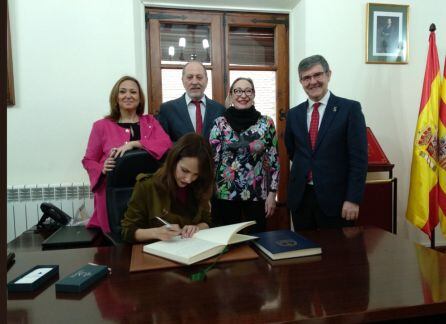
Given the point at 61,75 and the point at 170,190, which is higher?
the point at 61,75

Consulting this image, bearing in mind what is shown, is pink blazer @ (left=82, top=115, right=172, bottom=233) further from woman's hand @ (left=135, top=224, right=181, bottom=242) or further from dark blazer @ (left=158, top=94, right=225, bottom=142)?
woman's hand @ (left=135, top=224, right=181, bottom=242)

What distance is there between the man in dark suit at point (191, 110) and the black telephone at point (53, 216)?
38.9 inches

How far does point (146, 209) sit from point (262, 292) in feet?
2.28

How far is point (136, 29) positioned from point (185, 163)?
1.80 meters

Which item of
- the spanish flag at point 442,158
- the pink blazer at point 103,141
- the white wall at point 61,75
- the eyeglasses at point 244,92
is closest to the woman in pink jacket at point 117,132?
the pink blazer at point 103,141

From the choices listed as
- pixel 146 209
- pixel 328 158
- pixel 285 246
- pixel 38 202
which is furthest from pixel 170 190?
pixel 38 202

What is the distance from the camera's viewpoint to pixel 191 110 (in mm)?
2264

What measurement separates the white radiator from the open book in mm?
1524

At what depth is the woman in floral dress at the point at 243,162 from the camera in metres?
2.05

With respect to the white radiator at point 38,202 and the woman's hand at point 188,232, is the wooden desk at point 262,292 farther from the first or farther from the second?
the white radiator at point 38,202

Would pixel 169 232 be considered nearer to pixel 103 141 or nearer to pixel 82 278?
pixel 82 278

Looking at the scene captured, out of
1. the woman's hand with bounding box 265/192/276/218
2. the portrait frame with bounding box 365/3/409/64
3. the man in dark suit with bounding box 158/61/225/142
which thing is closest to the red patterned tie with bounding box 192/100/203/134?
the man in dark suit with bounding box 158/61/225/142

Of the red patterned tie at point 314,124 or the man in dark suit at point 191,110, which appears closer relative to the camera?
the red patterned tie at point 314,124

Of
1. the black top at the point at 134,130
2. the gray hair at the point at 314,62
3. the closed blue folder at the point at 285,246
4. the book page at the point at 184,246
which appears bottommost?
the closed blue folder at the point at 285,246
